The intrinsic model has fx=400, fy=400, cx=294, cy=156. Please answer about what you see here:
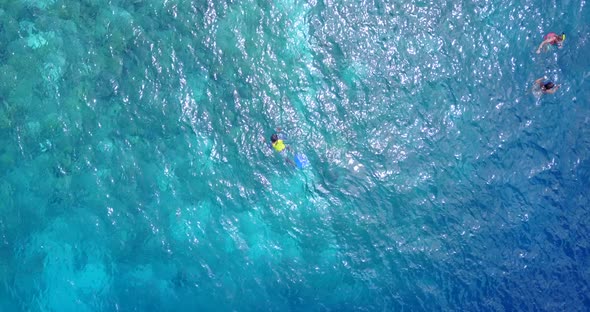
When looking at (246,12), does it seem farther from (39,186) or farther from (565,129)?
(565,129)

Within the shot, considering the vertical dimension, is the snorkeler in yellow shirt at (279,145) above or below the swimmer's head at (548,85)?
below

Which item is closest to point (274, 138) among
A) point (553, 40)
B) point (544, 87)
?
point (544, 87)

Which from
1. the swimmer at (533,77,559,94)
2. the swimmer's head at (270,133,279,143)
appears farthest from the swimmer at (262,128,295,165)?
the swimmer at (533,77,559,94)

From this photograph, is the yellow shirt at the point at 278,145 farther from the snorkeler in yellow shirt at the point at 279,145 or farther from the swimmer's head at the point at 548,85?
the swimmer's head at the point at 548,85

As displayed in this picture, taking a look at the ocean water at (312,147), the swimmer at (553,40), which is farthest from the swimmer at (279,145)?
the swimmer at (553,40)

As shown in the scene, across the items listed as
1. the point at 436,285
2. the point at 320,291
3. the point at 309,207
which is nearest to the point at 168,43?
the point at 309,207
